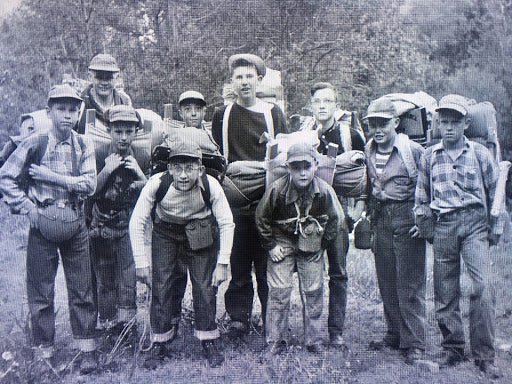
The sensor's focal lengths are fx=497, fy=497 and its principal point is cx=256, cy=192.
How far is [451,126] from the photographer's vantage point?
3305mm

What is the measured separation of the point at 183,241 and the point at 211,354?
2.66ft

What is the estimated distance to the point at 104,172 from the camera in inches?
135

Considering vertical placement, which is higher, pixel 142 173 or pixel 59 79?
pixel 59 79

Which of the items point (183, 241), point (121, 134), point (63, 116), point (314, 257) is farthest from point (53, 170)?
point (314, 257)

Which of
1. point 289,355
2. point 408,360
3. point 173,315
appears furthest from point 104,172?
point 408,360

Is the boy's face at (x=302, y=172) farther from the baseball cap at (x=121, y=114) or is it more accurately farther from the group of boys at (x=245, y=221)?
the baseball cap at (x=121, y=114)

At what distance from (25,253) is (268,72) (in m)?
2.11

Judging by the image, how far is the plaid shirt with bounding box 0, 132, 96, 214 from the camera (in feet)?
10.5

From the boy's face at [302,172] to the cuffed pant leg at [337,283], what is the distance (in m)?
0.47

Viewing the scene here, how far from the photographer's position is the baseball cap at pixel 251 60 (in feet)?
11.6

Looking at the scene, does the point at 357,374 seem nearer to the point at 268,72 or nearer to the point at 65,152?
the point at 268,72

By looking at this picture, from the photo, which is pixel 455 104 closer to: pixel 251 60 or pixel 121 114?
pixel 251 60

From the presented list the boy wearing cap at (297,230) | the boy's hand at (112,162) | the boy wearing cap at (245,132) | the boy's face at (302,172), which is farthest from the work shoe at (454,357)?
the boy's hand at (112,162)

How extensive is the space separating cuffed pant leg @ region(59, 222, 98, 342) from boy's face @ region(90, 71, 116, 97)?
94 centimetres
